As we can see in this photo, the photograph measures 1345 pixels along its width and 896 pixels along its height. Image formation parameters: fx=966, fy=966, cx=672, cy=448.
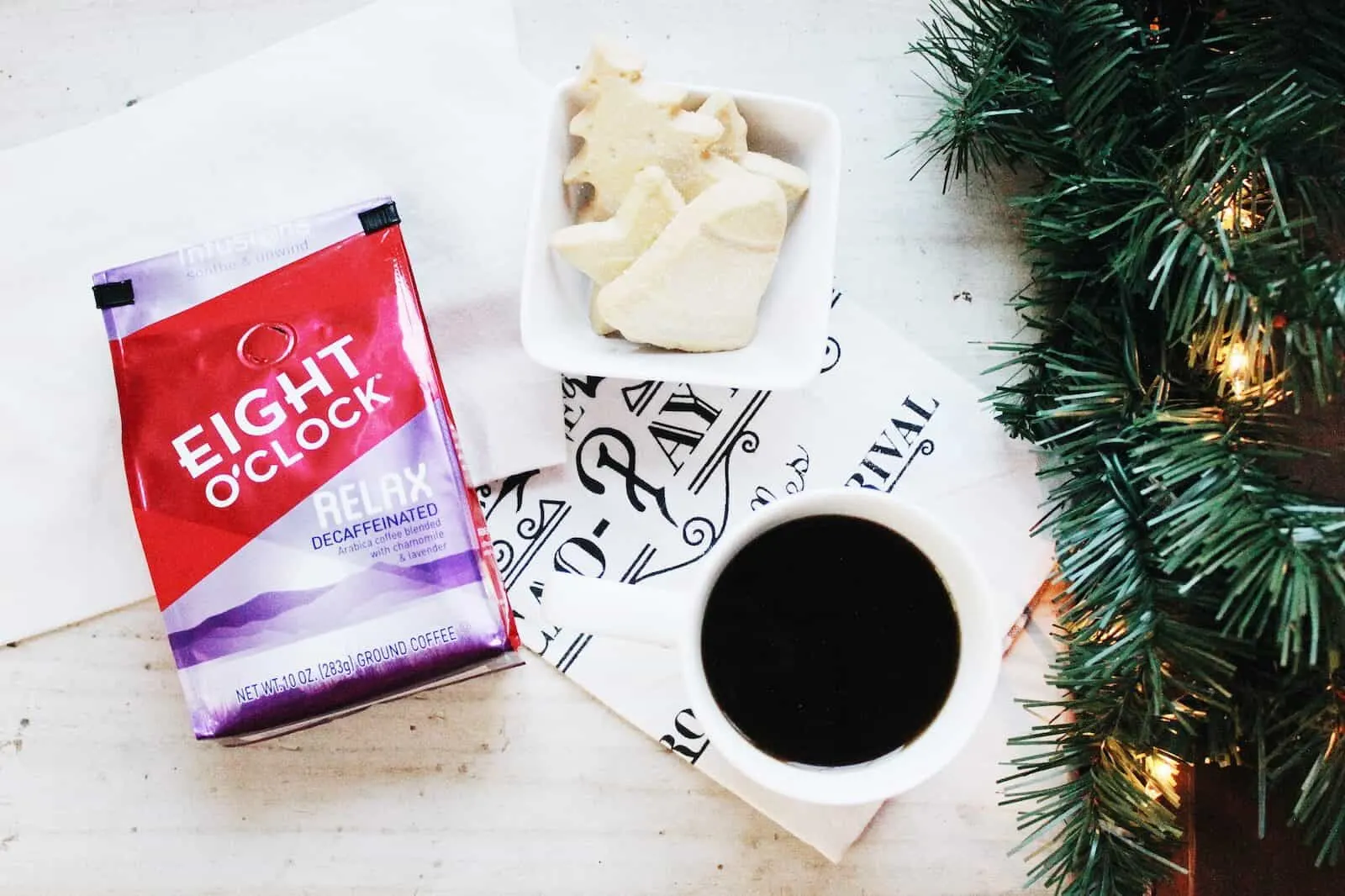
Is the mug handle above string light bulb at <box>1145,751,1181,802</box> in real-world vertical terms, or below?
above

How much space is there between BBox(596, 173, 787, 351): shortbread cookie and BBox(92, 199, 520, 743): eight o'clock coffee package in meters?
0.13

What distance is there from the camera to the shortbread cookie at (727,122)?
562mm

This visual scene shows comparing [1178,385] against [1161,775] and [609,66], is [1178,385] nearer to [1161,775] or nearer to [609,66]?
[1161,775]

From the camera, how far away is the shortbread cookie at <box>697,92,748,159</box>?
1.84ft

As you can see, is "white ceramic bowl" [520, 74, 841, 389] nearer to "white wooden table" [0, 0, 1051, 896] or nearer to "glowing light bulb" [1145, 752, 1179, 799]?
"white wooden table" [0, 0, 1051, 896]

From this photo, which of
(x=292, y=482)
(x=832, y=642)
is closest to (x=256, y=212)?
(x=292, y=482)

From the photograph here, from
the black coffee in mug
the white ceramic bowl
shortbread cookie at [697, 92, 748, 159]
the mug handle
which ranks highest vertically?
shortbread cookie at [697, 92, 748, 159]

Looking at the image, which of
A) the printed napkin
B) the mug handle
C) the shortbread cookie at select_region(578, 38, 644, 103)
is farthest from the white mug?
the shortbread cookie at select_region(578, 38, 644, 103)

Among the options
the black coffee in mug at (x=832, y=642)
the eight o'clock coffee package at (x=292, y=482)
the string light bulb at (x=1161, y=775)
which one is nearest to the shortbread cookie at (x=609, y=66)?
the eight o'clock coffee package at (x=292, y=482)

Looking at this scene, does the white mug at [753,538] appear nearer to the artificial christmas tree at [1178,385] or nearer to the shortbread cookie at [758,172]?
the artificial christmas tree at [1178,385]

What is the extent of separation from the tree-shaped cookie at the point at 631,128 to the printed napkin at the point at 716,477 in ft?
0.47

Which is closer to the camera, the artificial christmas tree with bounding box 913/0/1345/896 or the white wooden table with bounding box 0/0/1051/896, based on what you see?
the artificial christmas tree with bounding box 913/0/1345/896

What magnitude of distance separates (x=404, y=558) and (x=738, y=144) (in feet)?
1.03

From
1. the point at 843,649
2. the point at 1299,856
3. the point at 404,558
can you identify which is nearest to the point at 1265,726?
the point at 1299,856
